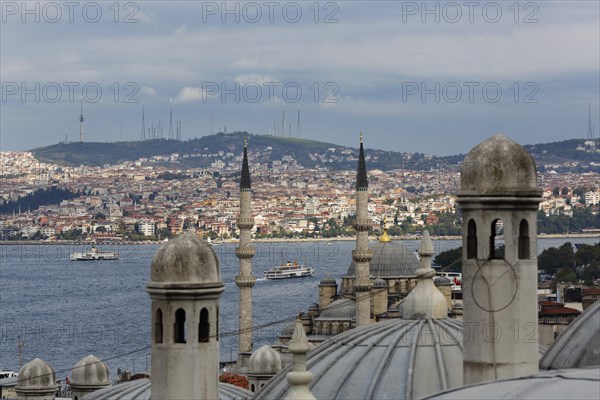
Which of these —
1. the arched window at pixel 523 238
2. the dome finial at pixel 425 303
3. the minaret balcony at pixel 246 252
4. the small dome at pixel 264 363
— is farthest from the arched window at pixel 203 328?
the minaret balcony at pixel 246 252

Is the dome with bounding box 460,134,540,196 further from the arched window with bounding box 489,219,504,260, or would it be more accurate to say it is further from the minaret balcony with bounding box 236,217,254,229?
the minaret balcony with bounding box 236,217,254,229

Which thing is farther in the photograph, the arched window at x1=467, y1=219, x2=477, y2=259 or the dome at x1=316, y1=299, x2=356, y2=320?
the dome at x1=316, y1=299, x2=356, y2=320

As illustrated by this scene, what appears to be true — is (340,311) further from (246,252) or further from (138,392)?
(138,392)

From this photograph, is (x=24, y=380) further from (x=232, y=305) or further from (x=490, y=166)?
(x=232, y=305)

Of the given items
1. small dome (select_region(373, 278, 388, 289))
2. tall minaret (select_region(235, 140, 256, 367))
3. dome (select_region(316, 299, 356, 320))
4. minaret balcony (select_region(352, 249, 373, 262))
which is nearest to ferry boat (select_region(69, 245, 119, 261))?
small dome (select_region(373, 278, 388, 289))

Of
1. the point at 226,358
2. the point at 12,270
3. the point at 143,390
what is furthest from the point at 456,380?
the point at 12,270

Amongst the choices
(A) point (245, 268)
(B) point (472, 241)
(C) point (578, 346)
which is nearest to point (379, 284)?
(A) point (245, 268)
